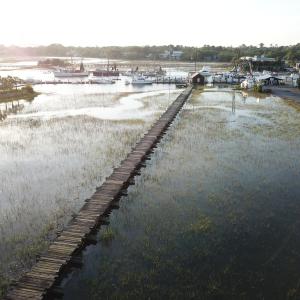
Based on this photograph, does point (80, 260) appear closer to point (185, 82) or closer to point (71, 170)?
point (71, 170)

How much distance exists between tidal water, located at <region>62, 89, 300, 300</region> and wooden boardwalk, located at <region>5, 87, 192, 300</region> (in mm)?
665

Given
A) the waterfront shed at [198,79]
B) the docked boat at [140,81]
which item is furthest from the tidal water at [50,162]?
the docked boat at [140,81]

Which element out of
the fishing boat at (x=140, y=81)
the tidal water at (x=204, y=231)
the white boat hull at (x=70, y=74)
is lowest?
the tidal water at (x=204, y=231)

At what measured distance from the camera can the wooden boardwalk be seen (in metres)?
14.7

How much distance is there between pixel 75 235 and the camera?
60.4 ft

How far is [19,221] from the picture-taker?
20.9m

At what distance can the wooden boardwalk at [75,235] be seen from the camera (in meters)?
14.7

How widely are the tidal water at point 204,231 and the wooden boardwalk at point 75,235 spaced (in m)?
0.66

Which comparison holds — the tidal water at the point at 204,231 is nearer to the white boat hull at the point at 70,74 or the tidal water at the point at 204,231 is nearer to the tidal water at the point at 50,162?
the tidal water at the point at 50,162

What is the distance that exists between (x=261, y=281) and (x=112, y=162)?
17.5 m

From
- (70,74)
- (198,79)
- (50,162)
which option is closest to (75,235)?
(50,162)

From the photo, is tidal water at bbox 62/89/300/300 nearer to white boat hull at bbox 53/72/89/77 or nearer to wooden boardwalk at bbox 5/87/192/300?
wooden boardwalk at bbox 5/87/192/300

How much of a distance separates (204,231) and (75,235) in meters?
6.66

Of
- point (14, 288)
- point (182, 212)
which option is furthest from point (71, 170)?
point (14, 288)
